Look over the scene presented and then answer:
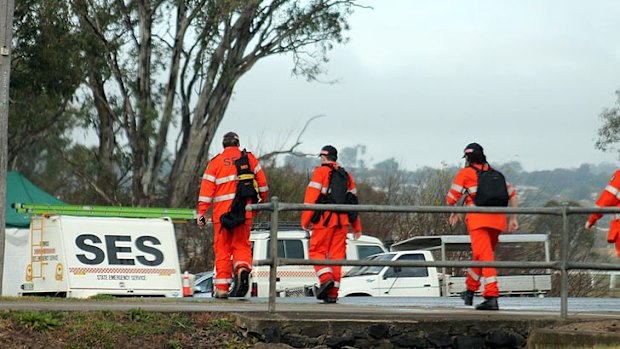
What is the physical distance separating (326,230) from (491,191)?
191cm

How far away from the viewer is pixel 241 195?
1322 centimetres

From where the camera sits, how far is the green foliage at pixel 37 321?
384 inches

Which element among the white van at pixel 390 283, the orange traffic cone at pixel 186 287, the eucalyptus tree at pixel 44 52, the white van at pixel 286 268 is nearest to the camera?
the orange traffic cone at pixel 186 287

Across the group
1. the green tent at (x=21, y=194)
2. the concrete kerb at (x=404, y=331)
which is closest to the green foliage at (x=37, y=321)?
the concrete kerb at (x=404, y=331)

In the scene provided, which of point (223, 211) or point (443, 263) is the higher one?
point (223, 211)

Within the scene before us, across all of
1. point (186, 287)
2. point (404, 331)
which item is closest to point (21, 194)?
point (186, 287)

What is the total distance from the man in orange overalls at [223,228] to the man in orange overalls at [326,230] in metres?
0.72

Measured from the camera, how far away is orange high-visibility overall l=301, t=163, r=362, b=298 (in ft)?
42.5

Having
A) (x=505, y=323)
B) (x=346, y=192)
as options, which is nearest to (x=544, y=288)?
(x=346, y=192)

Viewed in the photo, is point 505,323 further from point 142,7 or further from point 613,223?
point 142,7

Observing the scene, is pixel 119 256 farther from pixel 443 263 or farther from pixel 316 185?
pixel 443 263

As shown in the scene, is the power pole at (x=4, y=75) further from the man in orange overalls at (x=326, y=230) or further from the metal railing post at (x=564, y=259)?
the metal railing post at (x=564, y=259)

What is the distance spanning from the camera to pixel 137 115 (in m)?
38.3

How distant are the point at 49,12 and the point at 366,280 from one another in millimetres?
12692
